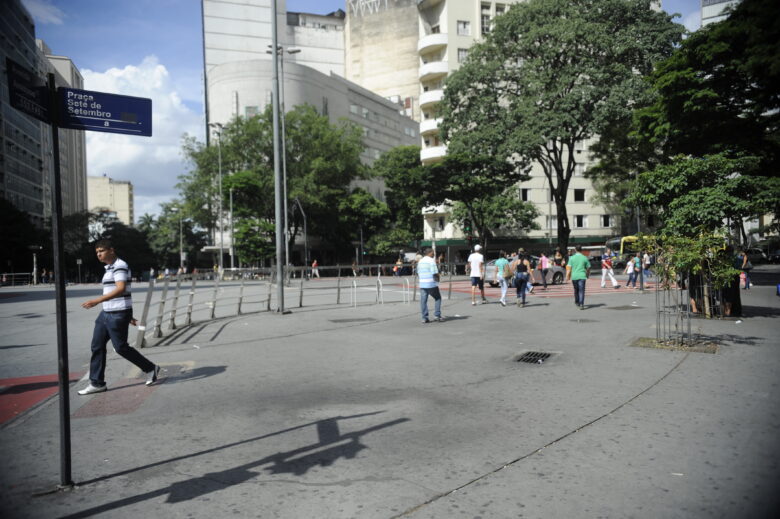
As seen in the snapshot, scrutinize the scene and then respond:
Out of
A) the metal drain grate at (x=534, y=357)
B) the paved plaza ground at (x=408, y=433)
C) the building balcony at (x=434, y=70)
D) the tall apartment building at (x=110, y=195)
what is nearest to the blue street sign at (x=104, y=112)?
the paved plaza ground at (x=408, y=433)

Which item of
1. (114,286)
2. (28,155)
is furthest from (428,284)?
(28,155)

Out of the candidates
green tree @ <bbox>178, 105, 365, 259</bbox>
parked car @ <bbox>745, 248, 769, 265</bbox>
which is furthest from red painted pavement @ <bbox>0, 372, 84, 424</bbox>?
parked car @ <bbox>745, 248, 769, 265</bbox>

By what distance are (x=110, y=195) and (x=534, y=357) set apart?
150735 millimetres

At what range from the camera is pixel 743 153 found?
1148 cm

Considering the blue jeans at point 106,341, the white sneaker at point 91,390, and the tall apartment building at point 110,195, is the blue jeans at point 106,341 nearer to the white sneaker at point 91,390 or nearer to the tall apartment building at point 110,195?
the white sneaker at point 91,390

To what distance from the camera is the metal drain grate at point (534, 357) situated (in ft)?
24.7

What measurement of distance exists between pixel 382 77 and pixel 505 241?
37.4 metres

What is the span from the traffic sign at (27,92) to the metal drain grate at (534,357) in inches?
244

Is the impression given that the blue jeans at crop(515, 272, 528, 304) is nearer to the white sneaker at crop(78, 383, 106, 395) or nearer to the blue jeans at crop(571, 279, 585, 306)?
the blue jeans at crop(571, 279, 585, 306)

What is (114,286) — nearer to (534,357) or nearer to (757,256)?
(534,357)

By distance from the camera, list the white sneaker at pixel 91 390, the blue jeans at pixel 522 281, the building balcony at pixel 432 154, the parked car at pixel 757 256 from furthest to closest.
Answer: the parked car at pixel 757 256 → the building balcony at pixel 432 154 → the blue jeans at pixel 522 281 → the white sneaker at pixel 91 390

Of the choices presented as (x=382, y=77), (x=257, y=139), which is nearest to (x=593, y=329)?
(x=257, y=139)

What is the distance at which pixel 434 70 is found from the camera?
177 feet

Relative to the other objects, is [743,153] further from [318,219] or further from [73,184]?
[73,184]
